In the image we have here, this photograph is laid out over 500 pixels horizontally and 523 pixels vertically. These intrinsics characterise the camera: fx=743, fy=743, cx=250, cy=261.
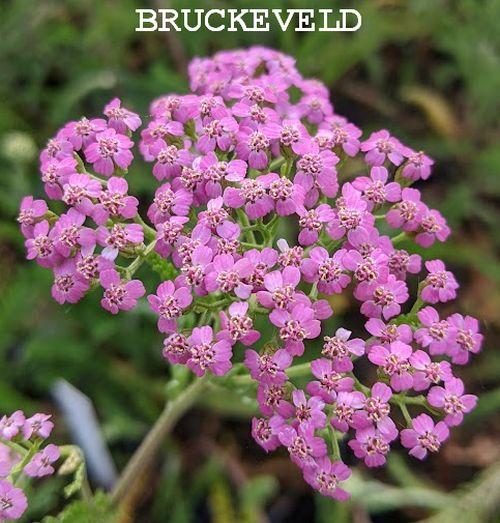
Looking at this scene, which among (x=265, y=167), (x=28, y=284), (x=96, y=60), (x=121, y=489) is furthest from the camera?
(x=96, y=60)

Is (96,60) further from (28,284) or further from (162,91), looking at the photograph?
(28,284)

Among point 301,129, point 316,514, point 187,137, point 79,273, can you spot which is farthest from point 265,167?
point 316,514

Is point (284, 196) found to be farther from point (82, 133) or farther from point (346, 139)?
point (82, 133)

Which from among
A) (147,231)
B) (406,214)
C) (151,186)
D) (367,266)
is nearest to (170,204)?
(147,231)

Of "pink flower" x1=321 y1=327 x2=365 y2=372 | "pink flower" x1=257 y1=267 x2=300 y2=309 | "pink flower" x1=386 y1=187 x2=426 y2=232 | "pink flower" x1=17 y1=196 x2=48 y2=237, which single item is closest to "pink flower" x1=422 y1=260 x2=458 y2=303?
"pink flower" x1=386 y1=187 x2=426 y2=232

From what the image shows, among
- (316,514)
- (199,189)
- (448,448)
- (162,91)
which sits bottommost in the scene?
(316,514)

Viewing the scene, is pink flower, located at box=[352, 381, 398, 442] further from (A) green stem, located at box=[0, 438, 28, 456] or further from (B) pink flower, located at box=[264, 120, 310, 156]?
(A) green stem, located at box=[0, 438, 28, 456]
